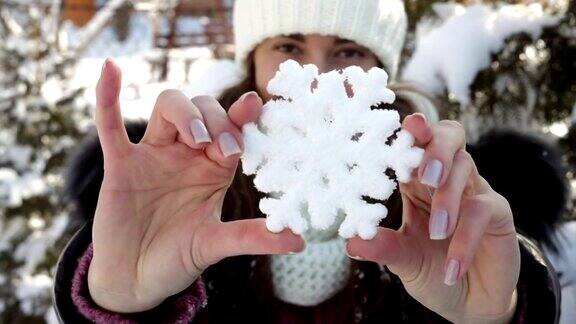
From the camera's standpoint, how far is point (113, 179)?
81 centimetres

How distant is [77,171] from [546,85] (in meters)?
1.18

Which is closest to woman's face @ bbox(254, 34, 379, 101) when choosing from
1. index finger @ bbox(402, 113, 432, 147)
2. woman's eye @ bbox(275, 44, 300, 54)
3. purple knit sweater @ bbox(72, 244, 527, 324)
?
woman's eye @ bbox(275, 44, 300, 54)

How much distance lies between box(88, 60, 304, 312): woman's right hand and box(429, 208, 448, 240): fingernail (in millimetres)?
154

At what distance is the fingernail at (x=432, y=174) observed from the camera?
677mm

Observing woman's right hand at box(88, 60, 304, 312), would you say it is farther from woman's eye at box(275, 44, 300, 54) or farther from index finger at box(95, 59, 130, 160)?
woman's eye at box(275, 44, 300, 54)

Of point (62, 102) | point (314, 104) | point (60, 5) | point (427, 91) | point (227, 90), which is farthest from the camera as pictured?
point (60, 5)

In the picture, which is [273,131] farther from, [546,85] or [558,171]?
[546,85]

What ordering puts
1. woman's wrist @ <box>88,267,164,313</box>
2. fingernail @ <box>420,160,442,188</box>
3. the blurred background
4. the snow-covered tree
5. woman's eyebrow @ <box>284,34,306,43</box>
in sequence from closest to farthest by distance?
fingernail @ <box>420,160,442,188</box>, woman's wrist @ <box>88,267,164,313</box>, woman's eyebrow @ <box>284,34,306,43</box>, the blurred background, the snow-covered tree

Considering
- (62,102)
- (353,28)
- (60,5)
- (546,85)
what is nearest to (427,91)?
(546,85)

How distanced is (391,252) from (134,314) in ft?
1.38

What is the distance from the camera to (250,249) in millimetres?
755

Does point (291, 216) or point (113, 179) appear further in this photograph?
point (113, 179)

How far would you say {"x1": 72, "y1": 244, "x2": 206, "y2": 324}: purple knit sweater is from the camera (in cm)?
92

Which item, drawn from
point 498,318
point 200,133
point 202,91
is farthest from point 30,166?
point 498,318
